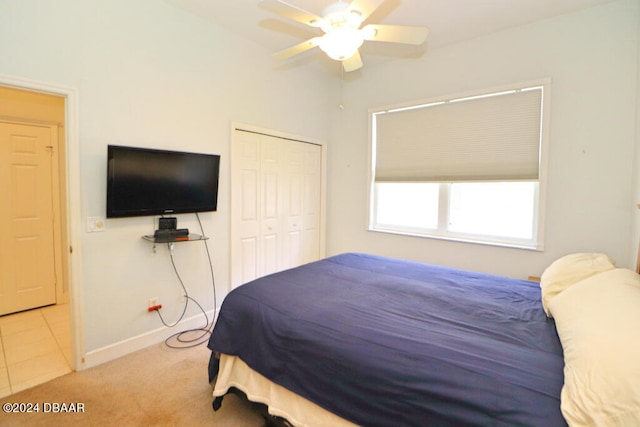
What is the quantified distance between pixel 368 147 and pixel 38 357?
3858 millimetres

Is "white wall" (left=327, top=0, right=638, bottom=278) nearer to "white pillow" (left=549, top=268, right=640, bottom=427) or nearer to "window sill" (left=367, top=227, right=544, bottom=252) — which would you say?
"window sill" (left=367, top=227, right=544, bottom=252)

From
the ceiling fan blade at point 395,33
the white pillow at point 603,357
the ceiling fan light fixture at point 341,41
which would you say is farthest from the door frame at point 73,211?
the white pillow at point 603,357

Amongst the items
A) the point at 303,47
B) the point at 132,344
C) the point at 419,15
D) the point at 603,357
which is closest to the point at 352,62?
the point at 303,47

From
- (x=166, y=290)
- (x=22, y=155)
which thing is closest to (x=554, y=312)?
(x=166, y=290)

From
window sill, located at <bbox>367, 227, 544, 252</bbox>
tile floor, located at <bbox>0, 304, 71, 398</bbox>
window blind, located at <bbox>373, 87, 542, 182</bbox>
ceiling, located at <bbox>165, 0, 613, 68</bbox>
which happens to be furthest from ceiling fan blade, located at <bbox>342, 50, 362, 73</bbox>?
tile floor, located at <bbox>0, 304, 71, 398</bbox>

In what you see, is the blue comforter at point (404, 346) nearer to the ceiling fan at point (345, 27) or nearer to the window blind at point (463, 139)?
the window blind at point (463, 139)

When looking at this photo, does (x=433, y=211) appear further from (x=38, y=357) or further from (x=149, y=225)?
(x=38, y=357)

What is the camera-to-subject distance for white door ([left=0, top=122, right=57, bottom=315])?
3229 mm

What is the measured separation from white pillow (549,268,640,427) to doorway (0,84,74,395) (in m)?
3.70

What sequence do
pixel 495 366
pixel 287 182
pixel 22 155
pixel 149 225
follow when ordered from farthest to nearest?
pixel 287 182
pixel 22 155
pixel 149 225
pixel 495 366

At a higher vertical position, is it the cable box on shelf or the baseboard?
the cable box on shelf

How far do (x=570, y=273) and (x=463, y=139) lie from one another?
195 cm

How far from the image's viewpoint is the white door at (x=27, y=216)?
10.6 feet

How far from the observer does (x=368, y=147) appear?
4.03 meters
